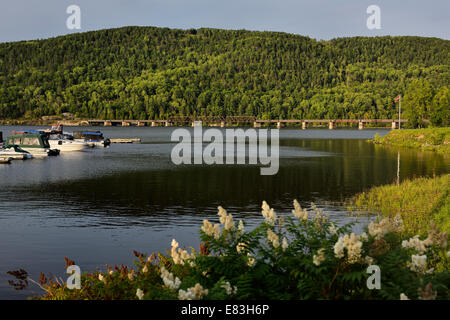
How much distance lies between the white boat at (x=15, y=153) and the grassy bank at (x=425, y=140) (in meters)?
71.7

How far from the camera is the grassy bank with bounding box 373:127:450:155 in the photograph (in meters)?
99.6

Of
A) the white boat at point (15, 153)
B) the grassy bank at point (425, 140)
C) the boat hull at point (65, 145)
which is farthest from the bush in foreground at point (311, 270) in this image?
the boat hull at point (65, 145)

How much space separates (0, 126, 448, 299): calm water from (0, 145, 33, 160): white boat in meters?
7.27

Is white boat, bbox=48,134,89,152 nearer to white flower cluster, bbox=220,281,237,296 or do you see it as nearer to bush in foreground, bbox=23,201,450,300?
bush in foreground, bbox=23,201,450,300

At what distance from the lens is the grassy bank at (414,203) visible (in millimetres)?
26589

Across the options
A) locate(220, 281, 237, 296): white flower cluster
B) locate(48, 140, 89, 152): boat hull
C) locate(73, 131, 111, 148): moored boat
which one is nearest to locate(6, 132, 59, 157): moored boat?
locate(48, 140, 89, 152): boat hull

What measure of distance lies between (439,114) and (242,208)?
5030 inches

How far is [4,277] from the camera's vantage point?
756 inches

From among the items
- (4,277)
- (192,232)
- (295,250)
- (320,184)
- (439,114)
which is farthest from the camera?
(439,114)

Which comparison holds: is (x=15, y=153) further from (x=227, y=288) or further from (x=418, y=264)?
(x=418, y=264)

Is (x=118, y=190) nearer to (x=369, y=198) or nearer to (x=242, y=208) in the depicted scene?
(x=242, y=208)

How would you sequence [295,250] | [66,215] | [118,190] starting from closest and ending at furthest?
[295,250] < [66,215] < [118,190]
